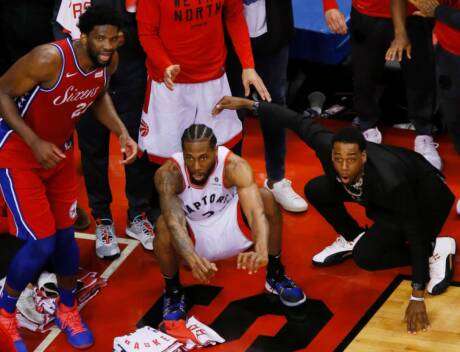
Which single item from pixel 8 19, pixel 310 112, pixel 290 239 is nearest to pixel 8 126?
pixel 8 19

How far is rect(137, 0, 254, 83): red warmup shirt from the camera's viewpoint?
566 cm

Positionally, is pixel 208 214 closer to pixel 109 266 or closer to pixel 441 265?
pixel 109 266

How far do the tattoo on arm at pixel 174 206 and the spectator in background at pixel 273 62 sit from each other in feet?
3.32

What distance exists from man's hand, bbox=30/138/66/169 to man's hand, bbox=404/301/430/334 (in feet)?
6.44

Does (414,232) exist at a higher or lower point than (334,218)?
higher

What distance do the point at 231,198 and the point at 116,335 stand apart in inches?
38.6

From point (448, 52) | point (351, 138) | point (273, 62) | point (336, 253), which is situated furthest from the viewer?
point (273, 62)

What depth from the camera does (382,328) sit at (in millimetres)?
5383

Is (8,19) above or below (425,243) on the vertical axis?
above

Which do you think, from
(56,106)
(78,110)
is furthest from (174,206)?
(56,106)

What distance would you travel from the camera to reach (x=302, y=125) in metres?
5.54

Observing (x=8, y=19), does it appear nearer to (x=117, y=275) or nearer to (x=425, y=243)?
(x=117, y=275)

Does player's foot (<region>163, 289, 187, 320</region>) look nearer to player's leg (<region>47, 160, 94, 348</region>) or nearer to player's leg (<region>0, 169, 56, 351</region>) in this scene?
player's leg (<region>47, 160, 94, 348</region>)

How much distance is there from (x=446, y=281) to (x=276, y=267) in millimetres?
952
